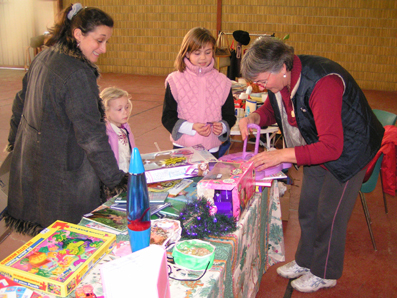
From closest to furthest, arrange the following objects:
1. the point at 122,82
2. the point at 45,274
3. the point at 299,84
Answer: the point at 45,274 → the point at 299,84 → the point at 122,82

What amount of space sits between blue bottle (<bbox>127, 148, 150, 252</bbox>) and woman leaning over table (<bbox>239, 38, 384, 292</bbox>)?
0.68m

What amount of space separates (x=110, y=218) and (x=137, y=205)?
0.39 meters

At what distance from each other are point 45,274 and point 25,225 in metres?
0.74

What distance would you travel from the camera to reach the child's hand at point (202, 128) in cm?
223

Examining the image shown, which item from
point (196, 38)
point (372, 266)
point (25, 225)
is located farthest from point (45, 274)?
point (372, 266)

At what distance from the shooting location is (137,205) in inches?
42.3

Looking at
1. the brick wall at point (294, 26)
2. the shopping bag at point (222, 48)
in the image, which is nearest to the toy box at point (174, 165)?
the shopping bag at point (222, 48)

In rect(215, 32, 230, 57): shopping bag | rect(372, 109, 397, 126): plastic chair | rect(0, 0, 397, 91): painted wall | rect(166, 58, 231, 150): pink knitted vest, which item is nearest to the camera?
rect(166, 58, 231, 150): pink knitted vest

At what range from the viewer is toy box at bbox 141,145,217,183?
1.67 metres

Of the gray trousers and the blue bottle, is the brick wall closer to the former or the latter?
the gray trousers

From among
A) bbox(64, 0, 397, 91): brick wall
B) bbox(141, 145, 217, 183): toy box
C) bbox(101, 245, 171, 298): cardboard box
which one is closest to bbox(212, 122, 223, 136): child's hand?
bbox(141, 145, 217, 183): toy box

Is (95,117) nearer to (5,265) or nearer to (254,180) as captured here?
(5,265)

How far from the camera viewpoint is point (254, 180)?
1.66 meters

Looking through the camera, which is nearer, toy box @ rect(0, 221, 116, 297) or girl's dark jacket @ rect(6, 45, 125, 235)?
toy box @ rect(0, 221, 116, 297)
